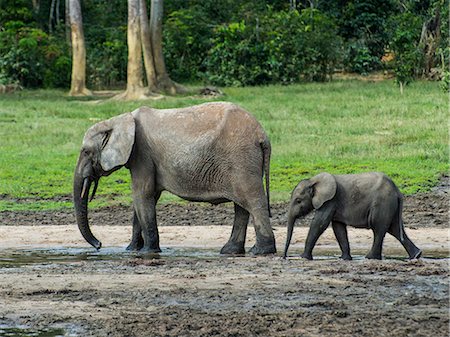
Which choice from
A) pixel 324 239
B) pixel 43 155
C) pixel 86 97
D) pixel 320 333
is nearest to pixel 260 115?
pixel 43 155

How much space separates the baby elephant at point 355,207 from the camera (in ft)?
41.6

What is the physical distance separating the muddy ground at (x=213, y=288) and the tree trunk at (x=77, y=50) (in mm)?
20509

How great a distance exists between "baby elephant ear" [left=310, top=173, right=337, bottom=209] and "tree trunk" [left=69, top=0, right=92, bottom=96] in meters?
23.2

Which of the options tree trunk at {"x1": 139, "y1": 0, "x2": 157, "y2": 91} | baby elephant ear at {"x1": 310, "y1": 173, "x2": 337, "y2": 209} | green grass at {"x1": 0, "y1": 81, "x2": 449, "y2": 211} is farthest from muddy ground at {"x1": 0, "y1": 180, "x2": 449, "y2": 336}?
tree trunk at {"x1": 139, "y1": 0, "x2": 157, "y2": 91}

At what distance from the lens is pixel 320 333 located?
330 inches

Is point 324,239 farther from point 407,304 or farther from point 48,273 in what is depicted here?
point 407,304

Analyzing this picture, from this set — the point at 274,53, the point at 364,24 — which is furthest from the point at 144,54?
the point at 364,24

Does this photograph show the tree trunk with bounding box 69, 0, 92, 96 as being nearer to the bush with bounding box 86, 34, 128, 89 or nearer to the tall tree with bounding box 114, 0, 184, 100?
the tall tree with bounding box 114, 0, 184, 100

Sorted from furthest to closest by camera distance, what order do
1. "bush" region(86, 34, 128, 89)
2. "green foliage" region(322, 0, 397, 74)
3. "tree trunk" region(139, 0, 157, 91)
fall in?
"green foliage" region(322, 0, 397, 74), "bush" region(86, 34, 128, 89), "tree trunk" region(139, 0, 157, 91)

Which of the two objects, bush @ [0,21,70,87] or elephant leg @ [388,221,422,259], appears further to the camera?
bush @ [0,21,70,87]

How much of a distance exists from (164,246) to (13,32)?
26.1 m

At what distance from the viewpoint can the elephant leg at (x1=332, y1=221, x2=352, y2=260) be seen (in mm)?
12734

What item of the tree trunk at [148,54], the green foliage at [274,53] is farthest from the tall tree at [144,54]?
the green foliage at [274,53]

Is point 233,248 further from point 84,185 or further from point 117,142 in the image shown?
point 84,185
